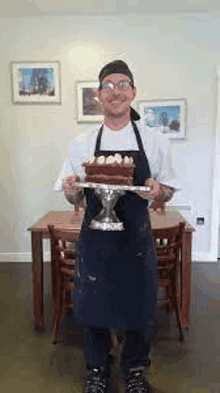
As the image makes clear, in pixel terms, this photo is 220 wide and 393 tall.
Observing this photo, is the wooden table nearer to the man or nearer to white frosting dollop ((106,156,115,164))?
the man

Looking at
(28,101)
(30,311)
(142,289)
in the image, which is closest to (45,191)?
(28,101)

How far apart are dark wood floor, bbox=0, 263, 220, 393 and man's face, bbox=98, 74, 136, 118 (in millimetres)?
1413

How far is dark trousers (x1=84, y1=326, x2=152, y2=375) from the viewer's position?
137 centimetres

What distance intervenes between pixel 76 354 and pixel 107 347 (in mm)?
516

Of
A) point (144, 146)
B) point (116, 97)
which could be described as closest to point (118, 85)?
point (116, 97)

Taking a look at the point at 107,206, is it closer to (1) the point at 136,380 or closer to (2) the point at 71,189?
(2) the point at 71,189

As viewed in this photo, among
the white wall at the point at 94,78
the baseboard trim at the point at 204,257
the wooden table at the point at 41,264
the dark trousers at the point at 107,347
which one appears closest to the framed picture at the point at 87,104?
the white wall at the point at 94,78

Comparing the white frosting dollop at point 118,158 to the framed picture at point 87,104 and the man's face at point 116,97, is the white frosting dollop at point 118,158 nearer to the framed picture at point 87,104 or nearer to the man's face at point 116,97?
the man's face at point 116,97

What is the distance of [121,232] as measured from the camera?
121 centimetres

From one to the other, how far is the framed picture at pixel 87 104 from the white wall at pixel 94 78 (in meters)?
0.07

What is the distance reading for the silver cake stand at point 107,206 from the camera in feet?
3.56

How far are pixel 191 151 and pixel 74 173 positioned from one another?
2.29 m

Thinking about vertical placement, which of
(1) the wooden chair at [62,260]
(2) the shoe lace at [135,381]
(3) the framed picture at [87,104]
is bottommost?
(2) the shoe lace at [135,381]

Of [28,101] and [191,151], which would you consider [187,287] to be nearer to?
[191,151]
